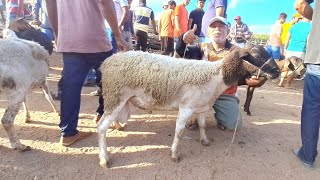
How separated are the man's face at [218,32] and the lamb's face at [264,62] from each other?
97cm

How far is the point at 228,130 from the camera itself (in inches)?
193

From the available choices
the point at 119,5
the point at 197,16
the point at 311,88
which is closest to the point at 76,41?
the point at 311,88

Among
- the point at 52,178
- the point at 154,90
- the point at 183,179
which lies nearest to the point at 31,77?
the point at 52,178

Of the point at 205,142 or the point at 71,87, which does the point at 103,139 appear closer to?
the point at 71,87

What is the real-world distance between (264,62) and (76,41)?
2462mm

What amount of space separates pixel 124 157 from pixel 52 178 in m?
0.96

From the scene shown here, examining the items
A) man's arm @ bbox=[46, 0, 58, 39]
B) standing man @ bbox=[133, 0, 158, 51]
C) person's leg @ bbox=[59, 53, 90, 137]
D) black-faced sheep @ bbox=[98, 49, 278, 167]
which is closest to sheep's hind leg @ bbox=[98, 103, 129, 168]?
black-faced sheep @ bbox=[98, 49, 278, 167]

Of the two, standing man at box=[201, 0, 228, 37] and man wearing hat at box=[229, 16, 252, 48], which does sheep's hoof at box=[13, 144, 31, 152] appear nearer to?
standing man at box=[201, 0, 228, 37]

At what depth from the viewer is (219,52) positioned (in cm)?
471

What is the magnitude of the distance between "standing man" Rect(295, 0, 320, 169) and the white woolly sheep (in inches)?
148

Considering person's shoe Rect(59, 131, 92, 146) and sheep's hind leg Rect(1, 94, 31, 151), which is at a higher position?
sheep's hind leg Rect(1, 94, 31, 151)

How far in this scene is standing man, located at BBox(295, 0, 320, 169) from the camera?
3.71 meters

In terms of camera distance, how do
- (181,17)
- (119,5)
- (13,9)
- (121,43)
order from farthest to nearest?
(181,17), (13,9), (119,5), (121,43)

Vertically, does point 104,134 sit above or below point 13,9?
below
